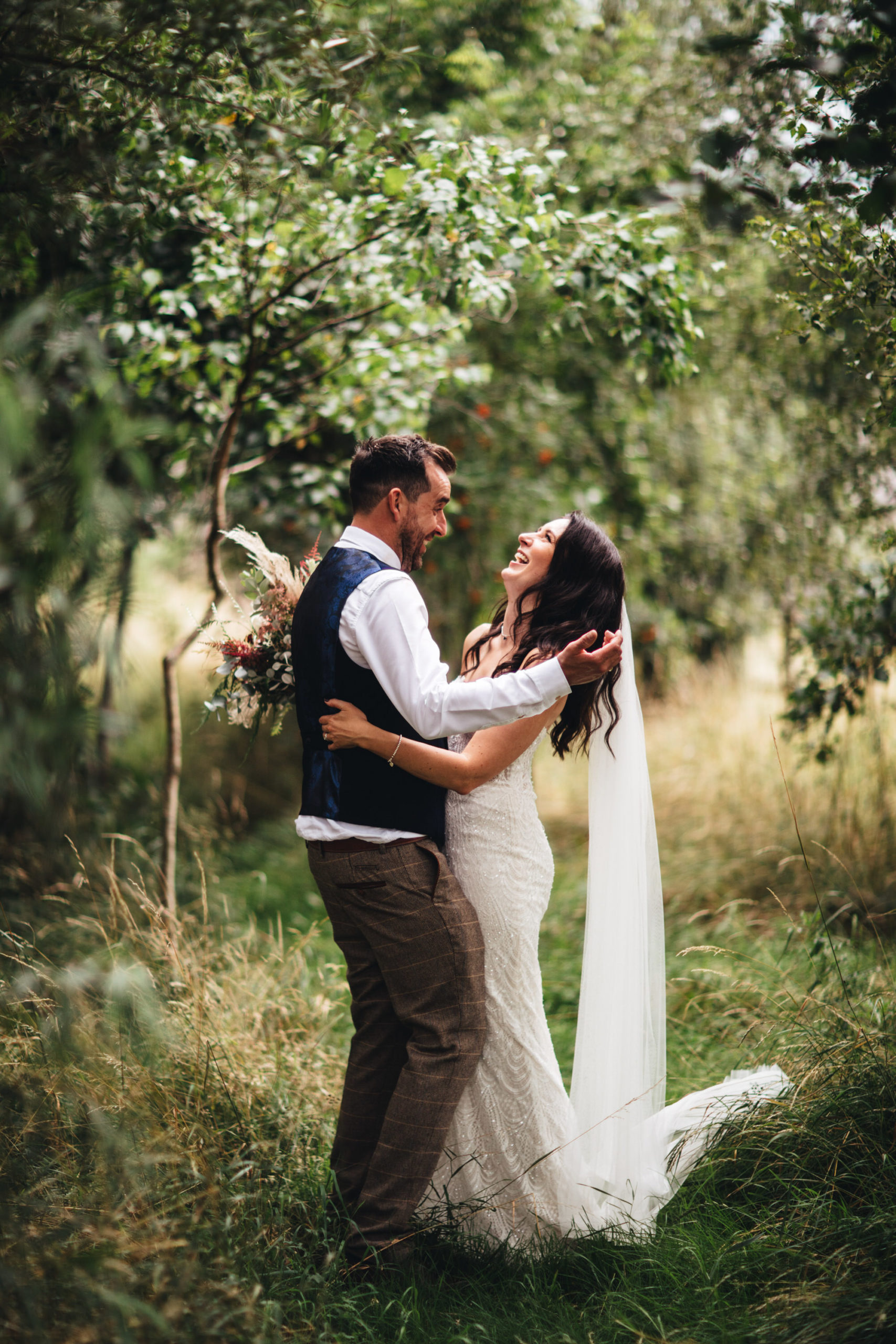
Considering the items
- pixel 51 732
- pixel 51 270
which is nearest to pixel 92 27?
pixel 51 270

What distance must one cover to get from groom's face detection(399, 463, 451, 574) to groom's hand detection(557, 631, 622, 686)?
0.49 meters

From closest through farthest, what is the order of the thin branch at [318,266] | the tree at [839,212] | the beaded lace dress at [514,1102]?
the tree at [839,212] < the beaded lace dress at [514,1102] < the thin branch at [318,266]

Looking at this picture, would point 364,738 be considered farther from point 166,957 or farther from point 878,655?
point 878,655

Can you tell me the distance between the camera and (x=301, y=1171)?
2.83 metres

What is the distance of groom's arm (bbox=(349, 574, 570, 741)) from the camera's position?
2361mm

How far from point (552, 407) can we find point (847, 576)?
253 centimetres

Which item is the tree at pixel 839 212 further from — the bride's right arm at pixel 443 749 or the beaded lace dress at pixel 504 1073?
the beaded lace dress at pixel 504 1073

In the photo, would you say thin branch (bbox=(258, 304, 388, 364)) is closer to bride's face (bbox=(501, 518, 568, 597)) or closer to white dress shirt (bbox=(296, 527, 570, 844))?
bride's face (bbox=(501, 518, 568, 597))

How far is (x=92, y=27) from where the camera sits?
2.37 meters

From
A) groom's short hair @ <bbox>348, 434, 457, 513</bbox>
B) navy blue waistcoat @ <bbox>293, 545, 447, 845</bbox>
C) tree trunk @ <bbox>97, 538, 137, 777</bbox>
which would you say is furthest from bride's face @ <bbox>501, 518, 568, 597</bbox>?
tree trunk @ <bbox>97, 538, 137, 777</bbox>

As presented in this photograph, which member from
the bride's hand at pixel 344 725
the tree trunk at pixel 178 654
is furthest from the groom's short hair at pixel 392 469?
the tree trunk at pixel 178 654

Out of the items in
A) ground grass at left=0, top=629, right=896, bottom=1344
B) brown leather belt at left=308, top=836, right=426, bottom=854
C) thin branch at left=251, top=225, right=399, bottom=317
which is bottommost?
ground grass at left=0, top=629, right=896, bottom=1344

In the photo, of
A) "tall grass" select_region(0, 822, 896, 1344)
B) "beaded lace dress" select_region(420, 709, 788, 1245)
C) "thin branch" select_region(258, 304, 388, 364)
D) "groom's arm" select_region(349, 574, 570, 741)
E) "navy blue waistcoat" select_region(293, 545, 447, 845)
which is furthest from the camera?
"thin branch" select_region(258, 304, 388, 364)

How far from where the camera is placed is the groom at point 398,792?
7.88 ft
